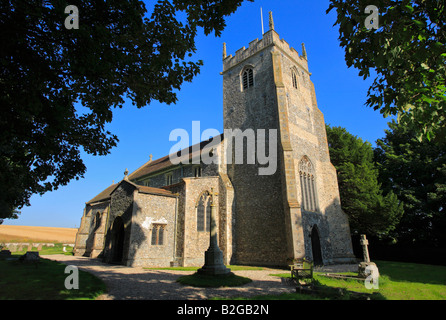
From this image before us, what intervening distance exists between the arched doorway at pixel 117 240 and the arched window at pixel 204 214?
20.5 feet

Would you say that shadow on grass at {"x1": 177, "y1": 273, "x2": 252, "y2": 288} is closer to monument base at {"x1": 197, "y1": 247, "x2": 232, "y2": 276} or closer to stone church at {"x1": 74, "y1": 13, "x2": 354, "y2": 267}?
monument base at {"x1": 197, "y1": 247, "x2": 232, "y2": 276}

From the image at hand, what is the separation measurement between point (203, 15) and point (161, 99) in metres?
2.84

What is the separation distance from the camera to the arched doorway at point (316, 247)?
17891 millimetres

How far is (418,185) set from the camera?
25.6m

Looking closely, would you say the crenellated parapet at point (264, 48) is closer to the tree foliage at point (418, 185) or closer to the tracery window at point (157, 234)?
the tree foliage at point (418, 185)

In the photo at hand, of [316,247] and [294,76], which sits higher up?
[294,76]

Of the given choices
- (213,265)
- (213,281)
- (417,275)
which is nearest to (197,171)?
(213,265)

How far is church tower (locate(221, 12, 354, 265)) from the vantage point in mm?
17156

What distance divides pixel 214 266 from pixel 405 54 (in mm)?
10318

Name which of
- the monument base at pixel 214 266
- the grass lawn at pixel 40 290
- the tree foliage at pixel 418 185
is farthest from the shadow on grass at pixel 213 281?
the tree foliage at pixel 418 185

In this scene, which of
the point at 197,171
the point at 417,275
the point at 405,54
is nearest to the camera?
the point at 405,54

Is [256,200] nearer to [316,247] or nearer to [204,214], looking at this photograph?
[204,214]

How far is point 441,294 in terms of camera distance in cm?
902
